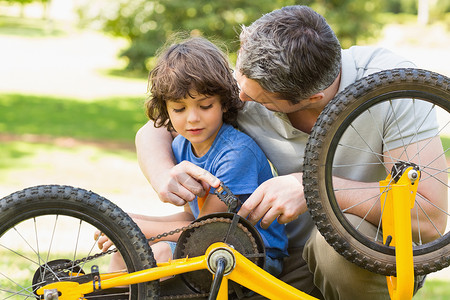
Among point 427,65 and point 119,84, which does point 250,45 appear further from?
point 427,65

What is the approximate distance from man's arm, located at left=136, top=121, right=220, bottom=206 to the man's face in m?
0.39

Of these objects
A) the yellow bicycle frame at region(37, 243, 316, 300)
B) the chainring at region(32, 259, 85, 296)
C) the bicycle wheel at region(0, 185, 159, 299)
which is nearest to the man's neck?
the yellow bicycle frame at region(37, 243, 316, 300)

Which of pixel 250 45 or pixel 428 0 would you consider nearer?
pixel 250 45

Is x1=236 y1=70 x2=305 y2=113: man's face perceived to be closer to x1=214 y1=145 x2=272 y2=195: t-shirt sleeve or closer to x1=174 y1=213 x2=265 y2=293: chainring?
x1=214 y1=145 x2=272 y2=195: t-shirt sleeve

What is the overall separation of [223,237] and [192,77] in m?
0.69

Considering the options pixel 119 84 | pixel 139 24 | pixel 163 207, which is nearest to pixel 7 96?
pixel 119 84

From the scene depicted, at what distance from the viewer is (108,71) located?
2212 centimetres

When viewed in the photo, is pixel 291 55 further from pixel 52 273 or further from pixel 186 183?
pixel 52 273

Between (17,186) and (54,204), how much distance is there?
559 cm

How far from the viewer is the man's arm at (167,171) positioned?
94.4 inches

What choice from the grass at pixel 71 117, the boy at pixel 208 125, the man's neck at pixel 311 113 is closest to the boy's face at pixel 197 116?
the boy at pixel 208 125

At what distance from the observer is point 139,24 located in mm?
19984

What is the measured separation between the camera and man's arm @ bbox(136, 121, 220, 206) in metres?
2.40

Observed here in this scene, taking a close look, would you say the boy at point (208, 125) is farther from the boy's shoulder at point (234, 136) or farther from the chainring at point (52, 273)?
the chainring at point (52, 273)
